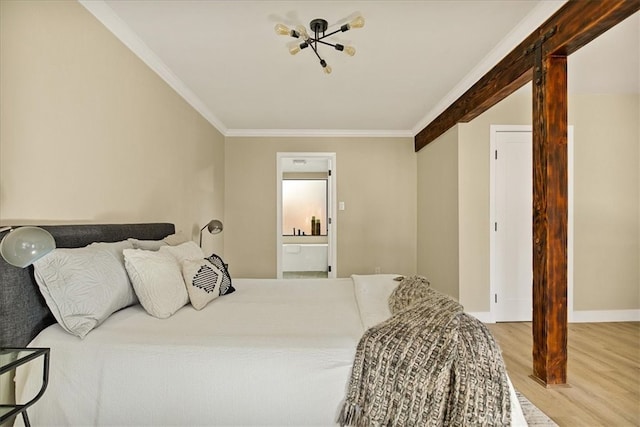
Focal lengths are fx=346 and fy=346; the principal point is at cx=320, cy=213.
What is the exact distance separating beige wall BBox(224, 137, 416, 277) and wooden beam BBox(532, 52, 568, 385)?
303cm

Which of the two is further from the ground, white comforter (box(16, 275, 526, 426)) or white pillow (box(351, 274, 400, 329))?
white pillow (box(351, 274, 400, 329))

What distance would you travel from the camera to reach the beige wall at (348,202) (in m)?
5.31

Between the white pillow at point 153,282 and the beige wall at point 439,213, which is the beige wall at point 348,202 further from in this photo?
the white pillow at point 153,282

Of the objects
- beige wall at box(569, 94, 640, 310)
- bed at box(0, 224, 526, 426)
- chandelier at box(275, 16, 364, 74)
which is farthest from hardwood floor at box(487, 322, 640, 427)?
chandelier at box(275, 16, 364, 74)

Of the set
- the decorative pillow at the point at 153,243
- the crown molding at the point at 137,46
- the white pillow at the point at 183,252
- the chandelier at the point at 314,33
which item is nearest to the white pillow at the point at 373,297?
the white pillow at the point at 183,252

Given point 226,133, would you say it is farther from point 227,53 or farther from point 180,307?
point 180,307

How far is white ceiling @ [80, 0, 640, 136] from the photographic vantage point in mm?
2229

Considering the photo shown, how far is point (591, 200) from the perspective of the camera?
395 centimetres

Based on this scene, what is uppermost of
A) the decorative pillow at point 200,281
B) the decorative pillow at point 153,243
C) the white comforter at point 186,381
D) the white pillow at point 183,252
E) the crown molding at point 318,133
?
the crown molding at point 318,133

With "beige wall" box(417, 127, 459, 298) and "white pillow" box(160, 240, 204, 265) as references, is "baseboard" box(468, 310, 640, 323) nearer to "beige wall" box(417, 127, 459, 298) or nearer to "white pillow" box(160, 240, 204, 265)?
"beige wall" box(417, 127, 459, 298)

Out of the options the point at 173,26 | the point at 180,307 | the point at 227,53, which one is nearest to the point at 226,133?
the point at 227,53

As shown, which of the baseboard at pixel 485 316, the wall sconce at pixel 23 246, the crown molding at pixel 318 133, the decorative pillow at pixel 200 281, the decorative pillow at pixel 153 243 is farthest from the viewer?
the crown molding at pixel 318 133

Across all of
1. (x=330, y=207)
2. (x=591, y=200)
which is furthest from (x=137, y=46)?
(x=591, y=200)

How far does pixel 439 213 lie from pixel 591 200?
1.65 m
